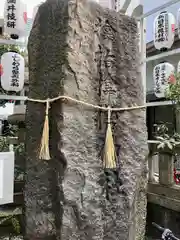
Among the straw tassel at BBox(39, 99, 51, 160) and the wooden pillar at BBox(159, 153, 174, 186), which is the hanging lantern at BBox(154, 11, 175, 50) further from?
the straw tassel at BBox(39, 99, 51, 160)

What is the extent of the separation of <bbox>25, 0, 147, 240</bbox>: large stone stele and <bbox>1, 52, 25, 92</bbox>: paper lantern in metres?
1.78

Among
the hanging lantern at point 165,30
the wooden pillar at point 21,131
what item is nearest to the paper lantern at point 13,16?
the wooden pillar at point 21,131

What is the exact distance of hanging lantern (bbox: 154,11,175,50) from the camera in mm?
3547

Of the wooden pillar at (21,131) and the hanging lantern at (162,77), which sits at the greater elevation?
the hanging lantern at (162,77)

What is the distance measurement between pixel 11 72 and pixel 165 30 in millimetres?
2146

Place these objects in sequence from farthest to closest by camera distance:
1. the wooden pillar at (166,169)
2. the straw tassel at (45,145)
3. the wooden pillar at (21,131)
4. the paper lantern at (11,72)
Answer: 1. the wooden pillar at (21,131)
2. the paper lantern at (11,72)
3. the wooden pillar at (166,169)
4. the straw tassel at (45,145)

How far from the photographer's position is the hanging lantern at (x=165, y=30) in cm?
355

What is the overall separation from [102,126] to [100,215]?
1.81 ft

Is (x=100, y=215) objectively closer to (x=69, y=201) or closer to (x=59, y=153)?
(x=69, y=201)

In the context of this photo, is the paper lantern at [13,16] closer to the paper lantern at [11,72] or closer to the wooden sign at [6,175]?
the paper lantern at [11,72]

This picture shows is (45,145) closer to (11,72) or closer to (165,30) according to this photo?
(11,72)

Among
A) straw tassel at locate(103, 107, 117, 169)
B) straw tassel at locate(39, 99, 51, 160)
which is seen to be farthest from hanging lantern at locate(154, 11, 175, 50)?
straw tassel at locate(39, 99, 51, 160)

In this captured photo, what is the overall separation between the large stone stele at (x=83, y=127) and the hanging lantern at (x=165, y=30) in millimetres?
1947

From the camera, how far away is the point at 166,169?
3.21 m
